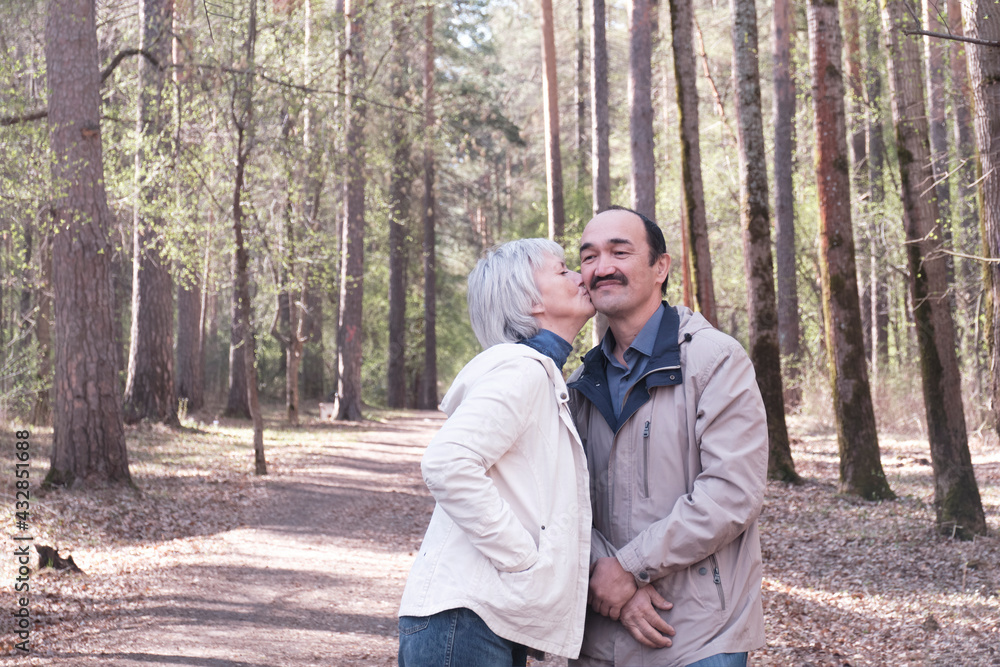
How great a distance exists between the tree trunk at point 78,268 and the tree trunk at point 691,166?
7.17m

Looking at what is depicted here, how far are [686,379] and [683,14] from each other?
9736 mm

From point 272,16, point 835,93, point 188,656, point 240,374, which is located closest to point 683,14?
point 835,93

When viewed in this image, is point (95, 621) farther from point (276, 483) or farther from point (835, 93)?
point (835, 93)

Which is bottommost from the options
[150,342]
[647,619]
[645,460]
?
[647,619]

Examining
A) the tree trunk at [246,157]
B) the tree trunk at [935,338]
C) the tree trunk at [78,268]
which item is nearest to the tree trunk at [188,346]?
the tree trunk at [246,157]

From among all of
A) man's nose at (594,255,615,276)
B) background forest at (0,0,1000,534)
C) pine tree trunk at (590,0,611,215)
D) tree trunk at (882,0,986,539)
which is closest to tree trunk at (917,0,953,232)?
background forest at (0,0,1000,534)

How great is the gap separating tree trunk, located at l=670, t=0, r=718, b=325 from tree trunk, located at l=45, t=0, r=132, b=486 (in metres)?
7.17

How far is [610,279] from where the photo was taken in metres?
3.01

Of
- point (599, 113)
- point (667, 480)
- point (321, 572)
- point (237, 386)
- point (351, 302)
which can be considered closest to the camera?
point (667, 480)

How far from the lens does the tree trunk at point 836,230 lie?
32.5ft

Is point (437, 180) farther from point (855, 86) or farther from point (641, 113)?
point (855, 86)

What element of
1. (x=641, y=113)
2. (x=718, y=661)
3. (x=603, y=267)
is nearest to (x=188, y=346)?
(x=641, y=113)

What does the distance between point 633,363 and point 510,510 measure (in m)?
0.70

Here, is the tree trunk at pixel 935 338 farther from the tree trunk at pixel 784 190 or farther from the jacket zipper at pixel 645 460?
the tree trunk at pixel 784 190
